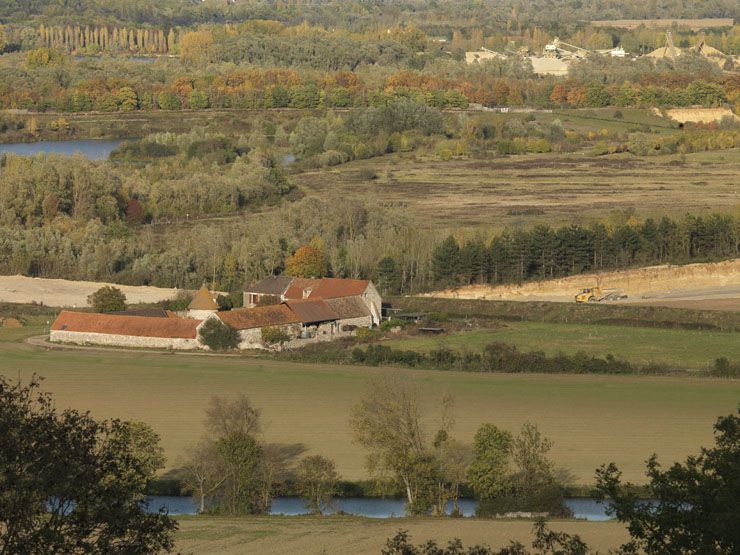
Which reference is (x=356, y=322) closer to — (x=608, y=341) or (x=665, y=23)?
(x=608, y=341)

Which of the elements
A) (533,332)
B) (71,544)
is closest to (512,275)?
(533,332)

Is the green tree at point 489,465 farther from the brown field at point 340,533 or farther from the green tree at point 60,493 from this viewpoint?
the green tree at point 60,493

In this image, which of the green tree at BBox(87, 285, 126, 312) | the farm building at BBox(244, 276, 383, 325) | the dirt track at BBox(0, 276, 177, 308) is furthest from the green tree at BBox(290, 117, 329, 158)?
the green tree at BBox(87, 285, 126, 312)

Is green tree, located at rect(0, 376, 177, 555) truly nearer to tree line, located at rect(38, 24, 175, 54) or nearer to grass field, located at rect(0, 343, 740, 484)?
grass field, located at rect(0, 343, 740, 484)

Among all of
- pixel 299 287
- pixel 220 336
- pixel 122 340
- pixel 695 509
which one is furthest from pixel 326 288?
pixel 695 509

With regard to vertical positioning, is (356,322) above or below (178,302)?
below

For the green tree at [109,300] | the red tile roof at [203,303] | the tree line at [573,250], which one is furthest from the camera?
the tree line at [573,250]

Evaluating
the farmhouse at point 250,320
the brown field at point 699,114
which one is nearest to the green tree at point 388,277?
the farmhouse at point 250,320
